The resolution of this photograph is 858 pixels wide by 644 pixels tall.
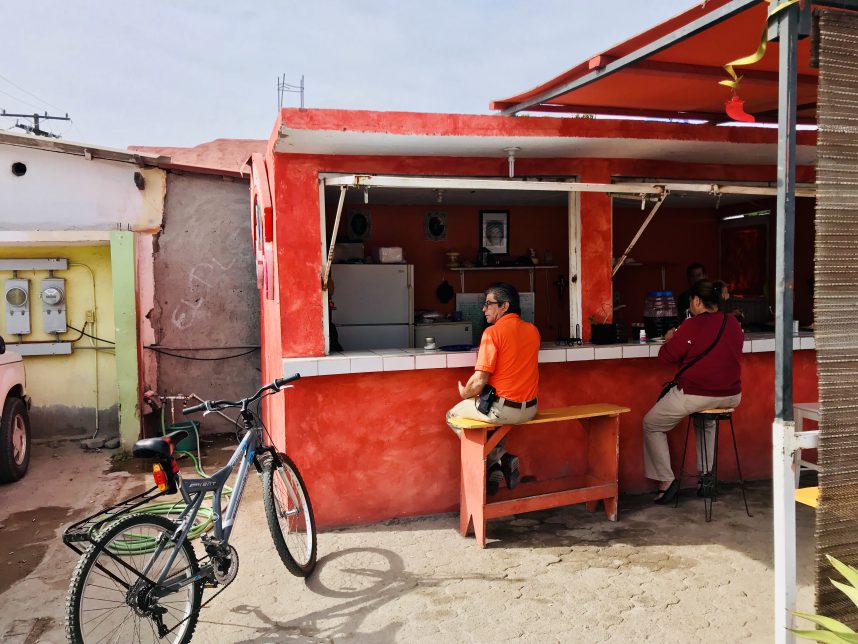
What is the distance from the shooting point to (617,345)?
5719mm

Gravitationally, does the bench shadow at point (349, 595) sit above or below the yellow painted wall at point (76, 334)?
below

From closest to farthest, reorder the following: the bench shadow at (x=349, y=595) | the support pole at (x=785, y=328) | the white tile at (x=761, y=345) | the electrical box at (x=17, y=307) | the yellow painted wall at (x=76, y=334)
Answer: the support pole at (x=785, y=328) → the bench shadow at (x=349, y=595) → the white tile at (x=761, y=345) → the electrical box at (x=17, y=307) → the yellow painted wall at (x=76, y=334)

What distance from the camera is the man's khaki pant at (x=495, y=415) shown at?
475 cm

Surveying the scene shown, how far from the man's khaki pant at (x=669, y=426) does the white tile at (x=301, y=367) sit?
282 cm

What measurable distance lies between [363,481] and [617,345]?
245cm

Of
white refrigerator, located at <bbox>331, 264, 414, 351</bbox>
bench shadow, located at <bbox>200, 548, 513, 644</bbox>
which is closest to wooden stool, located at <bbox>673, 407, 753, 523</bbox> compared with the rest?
bench shadow, located at <bbox>200, 548, 513, 644</bbox>

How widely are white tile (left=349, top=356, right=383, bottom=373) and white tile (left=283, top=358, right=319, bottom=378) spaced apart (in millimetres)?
276

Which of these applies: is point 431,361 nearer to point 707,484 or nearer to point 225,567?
point 225,567

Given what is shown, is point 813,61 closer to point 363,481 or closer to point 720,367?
point 720,367

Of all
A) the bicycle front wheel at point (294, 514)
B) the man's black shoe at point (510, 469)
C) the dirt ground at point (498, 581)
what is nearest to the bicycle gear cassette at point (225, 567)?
the dirt ground at point (498, 581)

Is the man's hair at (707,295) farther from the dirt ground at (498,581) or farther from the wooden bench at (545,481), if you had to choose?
the dirt ground at (498,581)

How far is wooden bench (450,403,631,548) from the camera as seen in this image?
4.73 m

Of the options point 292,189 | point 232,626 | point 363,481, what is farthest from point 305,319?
point 232,626

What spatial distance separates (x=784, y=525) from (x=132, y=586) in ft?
10.1
